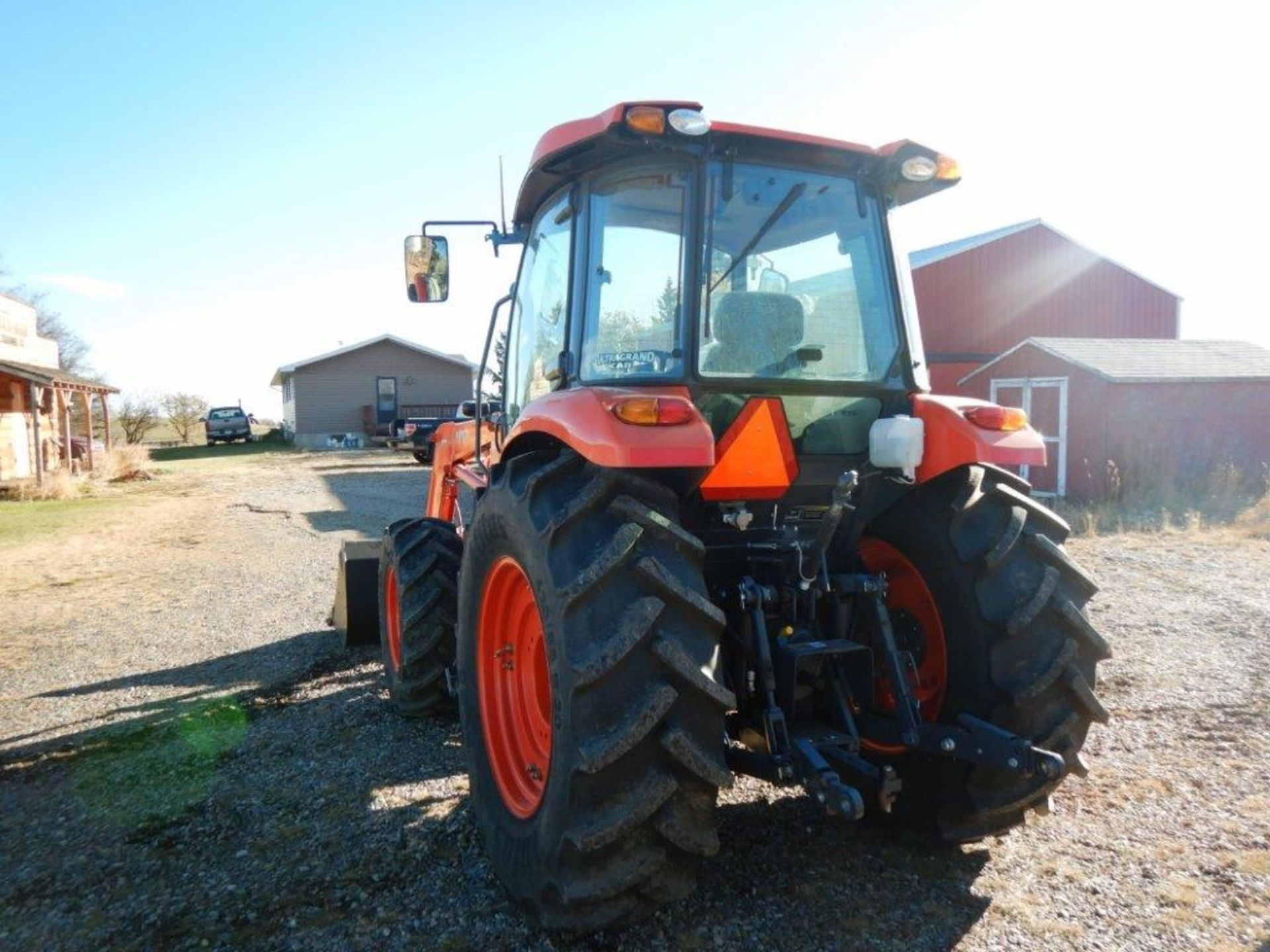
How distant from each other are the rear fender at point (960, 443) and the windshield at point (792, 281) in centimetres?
25

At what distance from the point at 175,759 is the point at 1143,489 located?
1469 centimetres

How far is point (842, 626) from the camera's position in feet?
10.5

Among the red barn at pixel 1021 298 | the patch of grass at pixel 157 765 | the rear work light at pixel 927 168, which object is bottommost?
the patch of grass at pixel 157 765

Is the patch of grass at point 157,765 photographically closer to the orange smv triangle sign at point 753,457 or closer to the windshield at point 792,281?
the orange smv triangle sign at point 753,457

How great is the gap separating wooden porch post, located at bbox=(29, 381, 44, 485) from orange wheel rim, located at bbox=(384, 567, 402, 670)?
1636cm

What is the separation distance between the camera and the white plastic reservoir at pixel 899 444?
10.2 feet

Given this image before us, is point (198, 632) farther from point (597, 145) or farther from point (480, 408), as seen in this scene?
point (597, 145)

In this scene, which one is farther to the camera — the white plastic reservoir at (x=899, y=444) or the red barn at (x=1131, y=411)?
the red barn at (x=1131, y=411)

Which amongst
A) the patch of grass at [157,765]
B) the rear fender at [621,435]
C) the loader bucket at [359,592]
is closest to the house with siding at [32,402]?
the loader bucket at [359,592]

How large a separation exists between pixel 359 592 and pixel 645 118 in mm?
4196

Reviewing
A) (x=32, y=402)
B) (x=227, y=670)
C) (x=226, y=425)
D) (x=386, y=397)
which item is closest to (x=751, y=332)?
(x=227, y=670)

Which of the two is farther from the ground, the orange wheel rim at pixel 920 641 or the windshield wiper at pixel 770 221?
the windshield wiper at pixel 770 221

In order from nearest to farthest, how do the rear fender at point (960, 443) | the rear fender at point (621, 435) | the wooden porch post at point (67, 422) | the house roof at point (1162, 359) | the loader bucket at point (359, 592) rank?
the rear fender at point (621, 435) → the rear fender at point (960, 443) → the loader bucket at point (359, 592) → the house roof at point (1162, 359) → the wooden porch post at point (67, 422)

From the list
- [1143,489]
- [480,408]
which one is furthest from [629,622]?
[1143,489]
